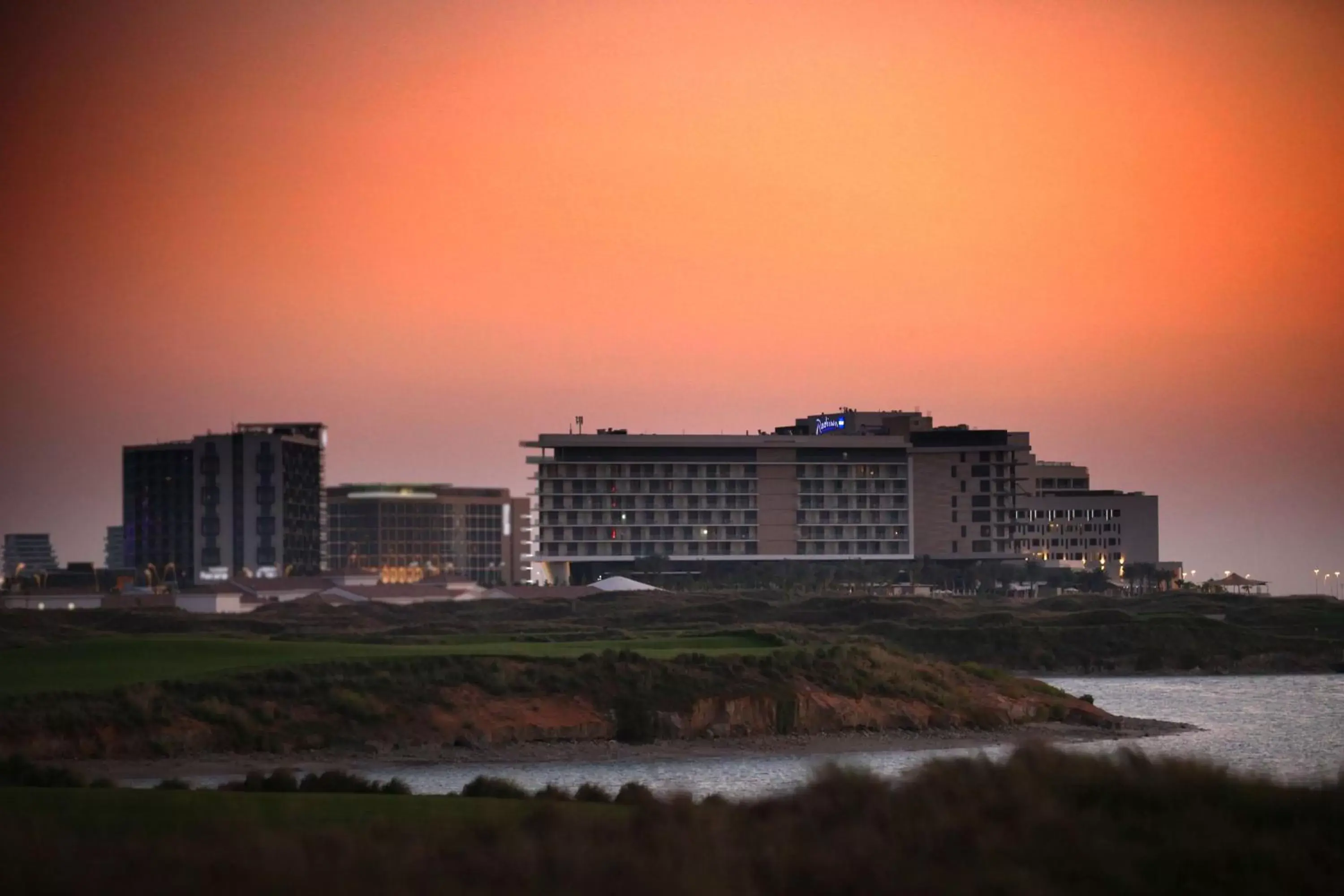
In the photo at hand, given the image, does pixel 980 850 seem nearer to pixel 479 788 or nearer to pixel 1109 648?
pixel 479 788

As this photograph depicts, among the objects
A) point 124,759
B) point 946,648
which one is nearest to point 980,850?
point 124,759

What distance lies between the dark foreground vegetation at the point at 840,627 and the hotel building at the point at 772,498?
3282 centimetres

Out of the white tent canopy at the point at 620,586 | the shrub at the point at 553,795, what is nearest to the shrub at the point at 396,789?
the shrub at the point at 553,795

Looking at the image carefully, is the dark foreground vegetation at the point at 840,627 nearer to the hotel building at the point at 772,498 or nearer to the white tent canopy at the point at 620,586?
the white tent canopy at the point at 620,586

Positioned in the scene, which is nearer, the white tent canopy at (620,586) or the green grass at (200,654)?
the green grass at (200,654)

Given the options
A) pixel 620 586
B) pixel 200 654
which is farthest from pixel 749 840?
pixel 620 586

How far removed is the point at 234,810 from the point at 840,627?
8316 centimetres

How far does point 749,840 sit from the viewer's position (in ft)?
68.4

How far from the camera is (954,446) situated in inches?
6535

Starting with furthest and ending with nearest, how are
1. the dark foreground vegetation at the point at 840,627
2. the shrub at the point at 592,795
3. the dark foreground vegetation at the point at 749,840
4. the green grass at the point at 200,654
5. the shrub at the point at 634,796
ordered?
the dark foreground vegetation at the point at 840,627, the green grass at the point at 200,654, the shrub at the point at 592,795, the shrub at the point at 634,796, the dark foreground vegetation at the point at 749,840

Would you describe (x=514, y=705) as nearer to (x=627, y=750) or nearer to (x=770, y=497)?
(x=627, y=750)

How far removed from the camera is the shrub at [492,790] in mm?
27391

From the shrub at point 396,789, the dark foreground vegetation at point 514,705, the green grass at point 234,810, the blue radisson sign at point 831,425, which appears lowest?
the dark foreground vegetation at point 514,705

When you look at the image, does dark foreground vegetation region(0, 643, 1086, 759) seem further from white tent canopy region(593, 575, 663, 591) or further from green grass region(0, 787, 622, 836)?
white tent canopy region(593, 575, 663, 591)
